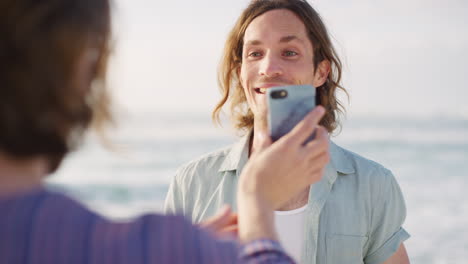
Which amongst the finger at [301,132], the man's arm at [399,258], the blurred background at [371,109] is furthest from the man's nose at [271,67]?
the blurred background at [371,109]

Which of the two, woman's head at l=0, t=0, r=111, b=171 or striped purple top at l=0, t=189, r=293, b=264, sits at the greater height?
woman's head at l=0, t=0, r=111, b=171

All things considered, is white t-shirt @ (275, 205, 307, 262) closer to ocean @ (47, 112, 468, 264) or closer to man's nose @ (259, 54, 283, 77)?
man's nose @ (259, 54, 283, 77)

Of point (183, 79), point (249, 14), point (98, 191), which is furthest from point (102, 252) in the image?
point (183, 79)

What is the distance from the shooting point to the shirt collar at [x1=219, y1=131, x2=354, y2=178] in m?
3.21

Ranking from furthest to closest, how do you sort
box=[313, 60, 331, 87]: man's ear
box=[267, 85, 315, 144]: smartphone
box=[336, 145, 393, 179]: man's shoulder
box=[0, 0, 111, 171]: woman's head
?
1. box=[313, 60, 331, 87]: man's ear
2. box=[336, 145, 393, 179]: man's shoulder
3. box=[267, 85, 315, 144]: smartphone
4. box=[0, 0, 111, 171]: woman's head

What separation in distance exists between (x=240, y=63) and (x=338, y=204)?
1.23 metres

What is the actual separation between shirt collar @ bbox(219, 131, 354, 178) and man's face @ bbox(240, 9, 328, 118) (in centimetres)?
27

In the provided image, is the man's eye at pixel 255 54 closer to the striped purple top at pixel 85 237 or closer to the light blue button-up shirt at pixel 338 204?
the light blue button-up shirt at pixel 338 204

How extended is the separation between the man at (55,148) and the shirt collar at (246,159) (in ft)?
6.94

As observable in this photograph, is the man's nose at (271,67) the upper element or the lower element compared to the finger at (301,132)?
lower

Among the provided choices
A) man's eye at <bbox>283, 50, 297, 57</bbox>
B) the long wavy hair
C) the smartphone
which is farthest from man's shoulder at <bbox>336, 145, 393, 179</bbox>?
the smartphone

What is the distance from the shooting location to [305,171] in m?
1.41

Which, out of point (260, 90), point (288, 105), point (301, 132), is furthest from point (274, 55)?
point (301, 132)

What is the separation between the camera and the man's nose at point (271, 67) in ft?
10.3
